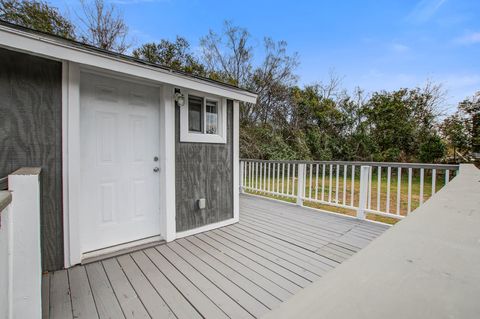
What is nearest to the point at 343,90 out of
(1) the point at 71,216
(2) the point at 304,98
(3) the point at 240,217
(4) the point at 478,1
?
(2) the point at 304,98

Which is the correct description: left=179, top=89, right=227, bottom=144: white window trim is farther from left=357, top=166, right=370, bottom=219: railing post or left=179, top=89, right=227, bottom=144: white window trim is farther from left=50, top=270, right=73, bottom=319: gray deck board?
left=357, top=166, right=370, bottom=219: railing post

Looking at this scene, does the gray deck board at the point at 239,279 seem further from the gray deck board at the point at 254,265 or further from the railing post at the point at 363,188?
the railing post at the point at 363,188

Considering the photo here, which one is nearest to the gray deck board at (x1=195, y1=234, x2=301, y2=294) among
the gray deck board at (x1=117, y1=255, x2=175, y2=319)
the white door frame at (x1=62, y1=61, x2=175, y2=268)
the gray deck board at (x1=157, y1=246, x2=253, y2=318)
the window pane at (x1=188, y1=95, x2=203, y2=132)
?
the gray deck board at (x1=157, y1=246, x2=253, y2=318)

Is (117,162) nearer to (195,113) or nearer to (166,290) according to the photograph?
(195,113)

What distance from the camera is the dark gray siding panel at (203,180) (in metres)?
3.10

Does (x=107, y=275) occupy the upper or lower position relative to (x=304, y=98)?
lower

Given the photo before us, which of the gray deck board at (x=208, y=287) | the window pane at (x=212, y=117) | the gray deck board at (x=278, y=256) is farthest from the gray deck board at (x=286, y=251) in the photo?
the window pane at (x=212, y=117)

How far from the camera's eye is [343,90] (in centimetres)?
1099

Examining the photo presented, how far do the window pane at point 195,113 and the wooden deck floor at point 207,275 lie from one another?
1.60m

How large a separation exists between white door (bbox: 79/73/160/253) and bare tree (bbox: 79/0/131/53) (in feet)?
22.5

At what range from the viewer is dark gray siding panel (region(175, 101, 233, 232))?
3.10 meters

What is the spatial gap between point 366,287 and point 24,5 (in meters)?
10.0

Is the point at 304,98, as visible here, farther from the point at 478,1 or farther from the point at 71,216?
the point at 71,216

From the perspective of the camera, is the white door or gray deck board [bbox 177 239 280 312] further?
the white door
